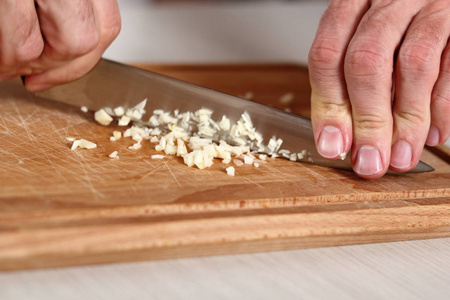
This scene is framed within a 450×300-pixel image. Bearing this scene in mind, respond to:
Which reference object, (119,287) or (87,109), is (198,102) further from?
(119,287)

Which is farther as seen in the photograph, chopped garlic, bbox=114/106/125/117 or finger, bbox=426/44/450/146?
chopped garlic, bbox=114/106/125/117

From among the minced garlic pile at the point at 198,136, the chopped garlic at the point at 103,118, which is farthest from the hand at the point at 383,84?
the chopped garlic at the point at 103,118

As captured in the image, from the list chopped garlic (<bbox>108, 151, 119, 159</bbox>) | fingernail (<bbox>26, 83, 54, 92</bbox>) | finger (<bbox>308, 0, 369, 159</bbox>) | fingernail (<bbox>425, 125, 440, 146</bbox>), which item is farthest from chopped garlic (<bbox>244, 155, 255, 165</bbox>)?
fingernail (<bbox>26, 83, 54, 92</bbox>)

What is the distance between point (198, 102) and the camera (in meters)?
1.11

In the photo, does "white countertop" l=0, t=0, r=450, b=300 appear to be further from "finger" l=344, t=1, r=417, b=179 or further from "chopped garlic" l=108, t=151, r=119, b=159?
"chopped garlic" l=108, t=151, r=119, b=159

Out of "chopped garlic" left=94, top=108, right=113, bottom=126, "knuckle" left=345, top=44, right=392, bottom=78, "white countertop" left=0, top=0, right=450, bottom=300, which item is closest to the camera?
"white countertop" left=0, top=0, right=450, bottom=300

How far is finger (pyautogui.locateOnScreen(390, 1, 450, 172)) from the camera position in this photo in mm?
919

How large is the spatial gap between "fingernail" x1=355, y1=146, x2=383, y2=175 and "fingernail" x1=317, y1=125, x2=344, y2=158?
4 centimetres

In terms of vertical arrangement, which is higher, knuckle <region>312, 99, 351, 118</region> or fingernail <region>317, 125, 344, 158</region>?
knuckle <region>312, 99, 351, 118</region>

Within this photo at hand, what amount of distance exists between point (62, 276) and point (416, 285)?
1.55 ft

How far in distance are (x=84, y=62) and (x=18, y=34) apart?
0.59 ft

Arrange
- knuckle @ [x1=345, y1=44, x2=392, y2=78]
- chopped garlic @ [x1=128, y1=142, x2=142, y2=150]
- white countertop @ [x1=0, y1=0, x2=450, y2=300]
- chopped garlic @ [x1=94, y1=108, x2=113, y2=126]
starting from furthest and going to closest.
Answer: chopped garlic @ [x1=94, y1=108, x2=113, y2=126] → chopped garlic @ [x1=128, y1=142, x2=142, y2=150] → knuckle @ [x1=345, y1=44, x2=392, y2=78] → white countertop @ [x1=0, y1=0, x2=450, y2=300]

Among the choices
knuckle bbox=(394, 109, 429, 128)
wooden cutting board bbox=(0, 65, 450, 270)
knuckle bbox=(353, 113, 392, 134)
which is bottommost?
wooden cutting board bbox=(0, 65, 450, 270)

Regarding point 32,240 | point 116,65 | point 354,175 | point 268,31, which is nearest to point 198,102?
point 116,65
